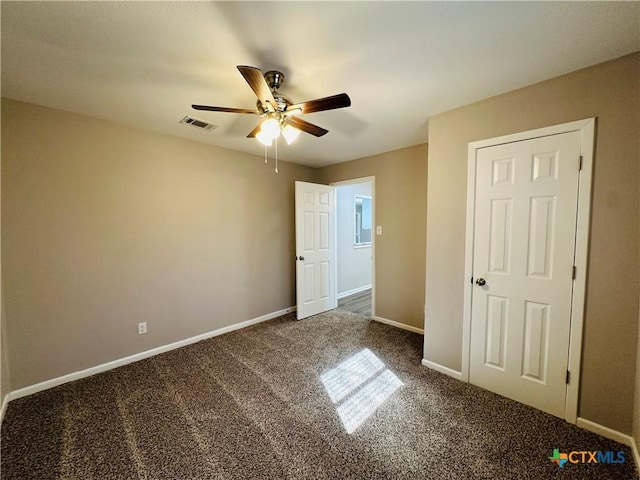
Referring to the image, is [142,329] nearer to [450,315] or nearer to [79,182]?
[79,182]

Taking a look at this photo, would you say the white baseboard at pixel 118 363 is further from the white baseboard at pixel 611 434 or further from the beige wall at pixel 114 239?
the white baseboard at pixel 611 434

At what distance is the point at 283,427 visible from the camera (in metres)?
1.73

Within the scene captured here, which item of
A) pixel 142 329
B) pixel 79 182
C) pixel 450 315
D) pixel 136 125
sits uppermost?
pixel 136 125

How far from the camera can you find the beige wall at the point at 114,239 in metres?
2.04

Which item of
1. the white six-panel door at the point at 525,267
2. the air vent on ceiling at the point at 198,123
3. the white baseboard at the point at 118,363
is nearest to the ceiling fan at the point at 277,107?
the air vent on ceiling at the point at 198,123

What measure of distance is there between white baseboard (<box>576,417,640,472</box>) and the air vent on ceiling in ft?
12.4

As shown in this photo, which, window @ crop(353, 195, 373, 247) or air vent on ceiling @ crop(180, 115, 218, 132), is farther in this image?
window @ crop(353, 195, 373, 247)

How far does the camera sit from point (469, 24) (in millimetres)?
1282

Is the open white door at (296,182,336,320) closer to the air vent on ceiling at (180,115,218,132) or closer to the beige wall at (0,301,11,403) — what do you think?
the air vent on ceiling at (180,115,218,132)

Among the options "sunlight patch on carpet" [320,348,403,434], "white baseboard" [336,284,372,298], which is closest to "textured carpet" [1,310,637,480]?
"sunlight patch on carpet" [320,348,403,434]

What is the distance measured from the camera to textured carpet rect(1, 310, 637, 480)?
1439 mm

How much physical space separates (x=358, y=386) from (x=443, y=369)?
837mm

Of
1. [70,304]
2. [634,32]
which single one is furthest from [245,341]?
[634,32]

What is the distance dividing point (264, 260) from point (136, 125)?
6.93 feet
